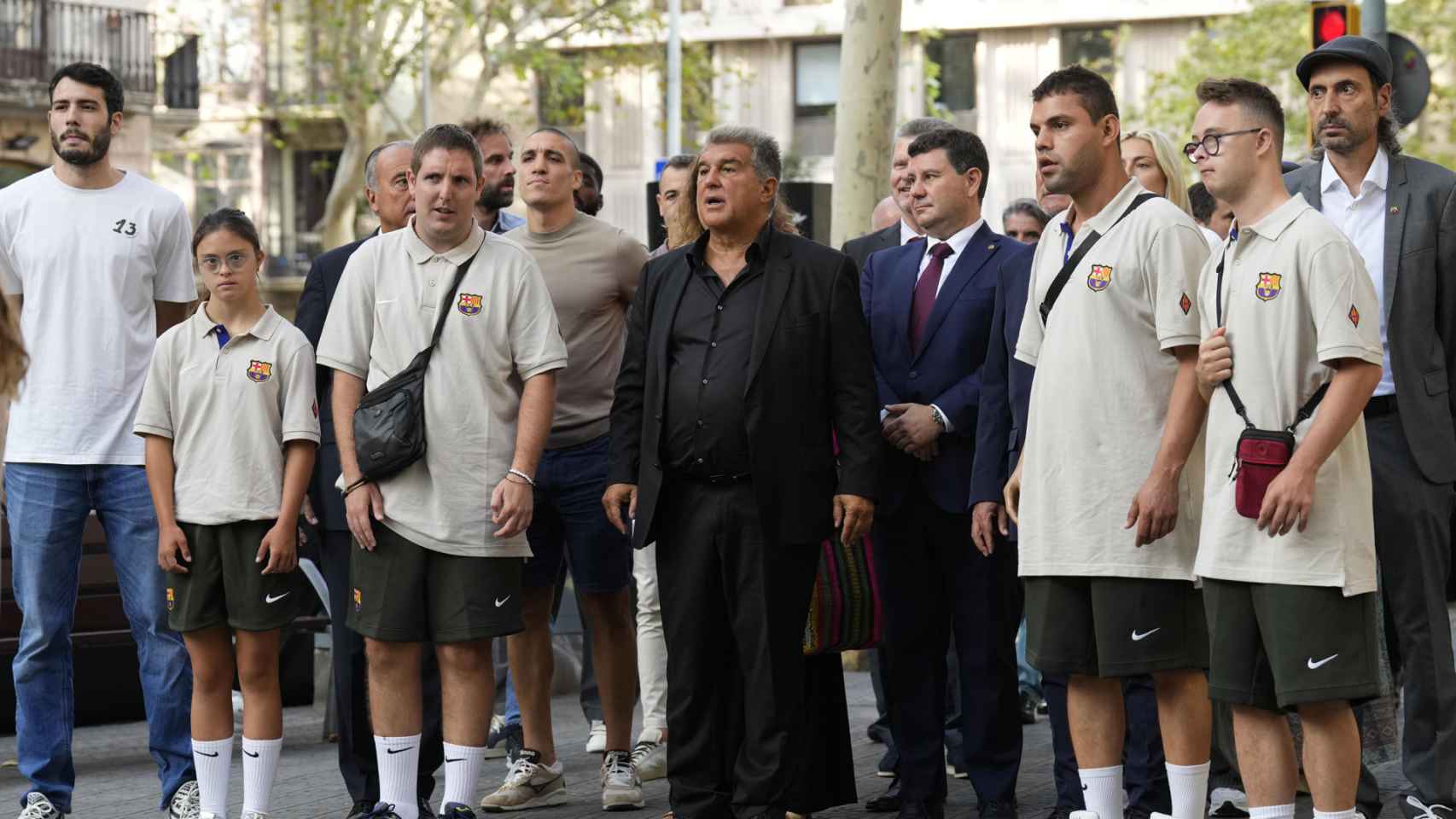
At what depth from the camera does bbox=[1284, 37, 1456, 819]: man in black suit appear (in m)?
6.69

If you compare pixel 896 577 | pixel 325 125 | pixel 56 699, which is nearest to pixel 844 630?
pixel 896 577

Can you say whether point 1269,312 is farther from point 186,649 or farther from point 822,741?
point 186,649

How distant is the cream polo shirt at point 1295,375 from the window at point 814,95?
137ft

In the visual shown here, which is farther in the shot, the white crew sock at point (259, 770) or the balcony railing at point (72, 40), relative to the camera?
the balcony railing at point (72, 40)

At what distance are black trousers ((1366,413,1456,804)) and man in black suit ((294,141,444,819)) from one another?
3.34 meters

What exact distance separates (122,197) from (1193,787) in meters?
4.26

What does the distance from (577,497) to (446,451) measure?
1.08m

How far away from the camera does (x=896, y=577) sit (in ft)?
23.7

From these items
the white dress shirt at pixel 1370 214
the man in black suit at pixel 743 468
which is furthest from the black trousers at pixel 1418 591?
the man in black suit at pixel 743 468

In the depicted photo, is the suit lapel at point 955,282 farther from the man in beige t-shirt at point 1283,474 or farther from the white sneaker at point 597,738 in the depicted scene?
the white sneaker at point 597,738

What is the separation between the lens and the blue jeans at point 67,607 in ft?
23.5

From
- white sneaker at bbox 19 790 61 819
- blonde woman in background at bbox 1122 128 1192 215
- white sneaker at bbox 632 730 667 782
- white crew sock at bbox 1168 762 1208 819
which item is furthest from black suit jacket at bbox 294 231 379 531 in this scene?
white crew sock at bbox 1168 762 1208 819

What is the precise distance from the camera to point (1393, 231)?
6.75 meters

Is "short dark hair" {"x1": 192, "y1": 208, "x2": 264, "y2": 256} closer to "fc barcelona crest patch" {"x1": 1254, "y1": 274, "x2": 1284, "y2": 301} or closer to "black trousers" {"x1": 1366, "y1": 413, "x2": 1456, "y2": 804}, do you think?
"fc barcelona crest patch" {"x1": 1254, "y1": 274, "x2": 1284, "y2": 301}
